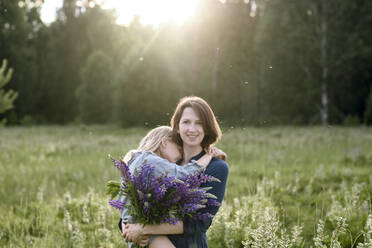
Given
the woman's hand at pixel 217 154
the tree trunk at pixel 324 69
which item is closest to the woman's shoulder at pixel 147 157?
the woman's hand at pixel 217 154

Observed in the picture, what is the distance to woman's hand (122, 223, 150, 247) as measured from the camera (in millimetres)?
2461

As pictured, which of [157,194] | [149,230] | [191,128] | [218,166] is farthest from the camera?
[191,128]

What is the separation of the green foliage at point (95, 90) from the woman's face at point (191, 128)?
27141 millimetres

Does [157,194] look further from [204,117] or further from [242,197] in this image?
[242,197]

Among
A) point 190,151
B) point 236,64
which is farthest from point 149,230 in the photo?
point 236,64

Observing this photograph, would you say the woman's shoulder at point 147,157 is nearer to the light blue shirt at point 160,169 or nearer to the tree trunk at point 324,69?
the light blue shirt at point 160,169

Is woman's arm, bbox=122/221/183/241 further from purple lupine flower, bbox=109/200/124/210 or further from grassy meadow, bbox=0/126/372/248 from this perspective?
grassy meadow, bbox=0/126/372/248

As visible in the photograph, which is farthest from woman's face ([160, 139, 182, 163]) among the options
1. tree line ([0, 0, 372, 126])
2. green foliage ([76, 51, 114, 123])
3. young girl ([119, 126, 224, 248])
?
green foliage ([76, 51, 114, 123])

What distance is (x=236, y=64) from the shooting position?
55.0 feet

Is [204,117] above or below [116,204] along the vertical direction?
above

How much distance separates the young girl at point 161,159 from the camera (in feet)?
8.09

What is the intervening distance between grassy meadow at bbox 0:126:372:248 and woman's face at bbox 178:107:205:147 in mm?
551

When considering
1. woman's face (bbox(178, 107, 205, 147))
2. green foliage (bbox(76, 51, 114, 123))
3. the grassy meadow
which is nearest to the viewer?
woman's face (bbox(178, 107, 205, 147))

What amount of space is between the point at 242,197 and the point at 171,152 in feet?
7.70
